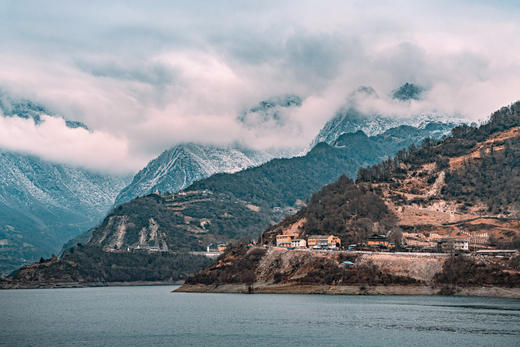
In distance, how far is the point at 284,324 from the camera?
14775 centimetres

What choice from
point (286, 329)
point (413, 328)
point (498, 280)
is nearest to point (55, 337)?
point (286, 329)

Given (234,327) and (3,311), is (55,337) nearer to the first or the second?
(234,327)

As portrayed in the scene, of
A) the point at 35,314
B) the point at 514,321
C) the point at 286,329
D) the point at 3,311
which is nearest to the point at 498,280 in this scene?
the point at 514,321

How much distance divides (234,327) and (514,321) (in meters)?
58.5

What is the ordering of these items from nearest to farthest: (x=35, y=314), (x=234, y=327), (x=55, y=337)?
(x=55, y=337), (x=234, y=327), (x=35, y=314)

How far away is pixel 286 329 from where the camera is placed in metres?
141

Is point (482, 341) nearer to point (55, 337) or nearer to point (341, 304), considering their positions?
point (341, 304)

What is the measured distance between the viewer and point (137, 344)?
4951 inches

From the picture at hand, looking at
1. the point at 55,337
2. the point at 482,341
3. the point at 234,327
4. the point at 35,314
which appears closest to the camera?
the point at 482,341

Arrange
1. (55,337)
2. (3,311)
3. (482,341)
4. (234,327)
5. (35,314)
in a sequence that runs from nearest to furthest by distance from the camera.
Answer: (482,341)
(55,337)
(234,327)
(35,314)
(3,311)

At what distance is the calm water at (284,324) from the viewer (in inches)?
5015

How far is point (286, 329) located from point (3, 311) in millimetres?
98907

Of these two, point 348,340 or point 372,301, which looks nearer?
point 348,340

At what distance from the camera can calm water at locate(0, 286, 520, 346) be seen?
127387 millimetres
